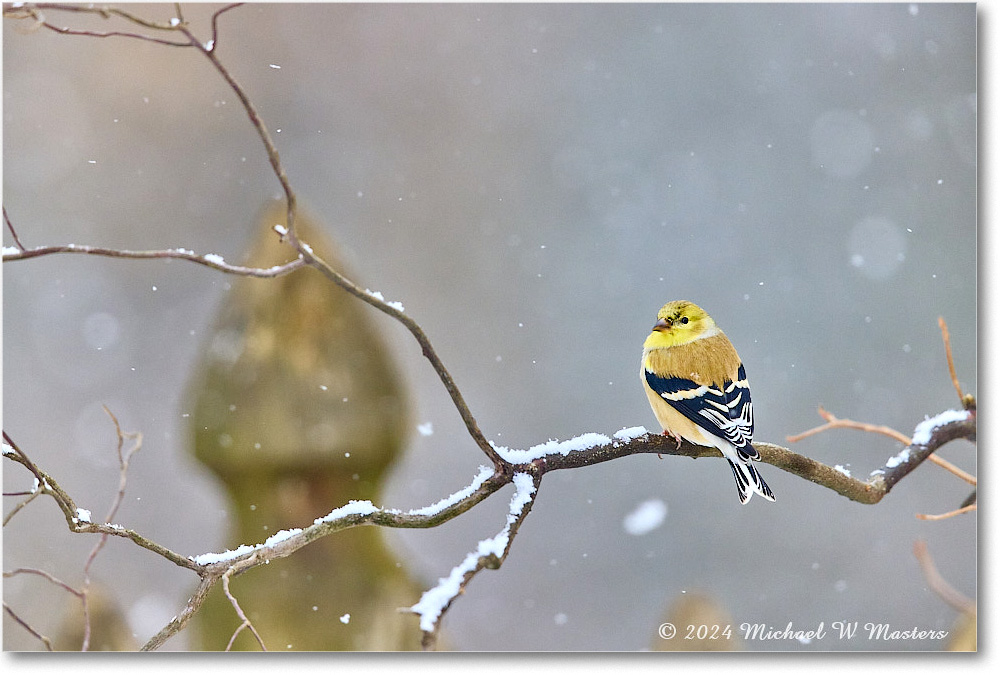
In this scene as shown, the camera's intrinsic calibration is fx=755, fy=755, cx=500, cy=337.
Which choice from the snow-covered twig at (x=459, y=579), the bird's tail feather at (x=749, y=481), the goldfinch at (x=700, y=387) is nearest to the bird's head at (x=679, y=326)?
the goldfinch at (x=700, y=387)

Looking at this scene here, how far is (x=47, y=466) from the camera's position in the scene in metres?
1.46

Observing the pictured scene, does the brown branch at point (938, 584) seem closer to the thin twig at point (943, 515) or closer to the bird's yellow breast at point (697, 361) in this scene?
the thin twig at point (943, 515)

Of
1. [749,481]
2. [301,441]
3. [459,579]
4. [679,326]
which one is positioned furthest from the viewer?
[301,441]

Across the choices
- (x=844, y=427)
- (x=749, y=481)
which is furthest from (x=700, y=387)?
(x=844, y=427)

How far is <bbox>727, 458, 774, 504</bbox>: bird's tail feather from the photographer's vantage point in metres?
1.21

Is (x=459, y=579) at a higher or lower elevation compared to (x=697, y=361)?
lower

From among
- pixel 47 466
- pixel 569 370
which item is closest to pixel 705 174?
pixel 569 370

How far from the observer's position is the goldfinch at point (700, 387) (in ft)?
3.93

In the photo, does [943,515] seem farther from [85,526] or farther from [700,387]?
[85,526]

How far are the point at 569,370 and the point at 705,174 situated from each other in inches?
21.3

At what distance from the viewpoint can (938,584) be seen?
141 centimetres

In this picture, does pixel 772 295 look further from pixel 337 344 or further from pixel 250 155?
pixel 250 155

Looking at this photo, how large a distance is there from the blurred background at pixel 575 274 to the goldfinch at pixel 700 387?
0.07 metres

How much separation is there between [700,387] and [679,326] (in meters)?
0.13
